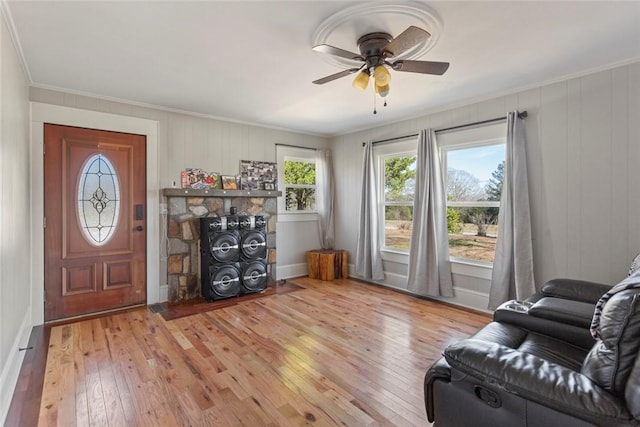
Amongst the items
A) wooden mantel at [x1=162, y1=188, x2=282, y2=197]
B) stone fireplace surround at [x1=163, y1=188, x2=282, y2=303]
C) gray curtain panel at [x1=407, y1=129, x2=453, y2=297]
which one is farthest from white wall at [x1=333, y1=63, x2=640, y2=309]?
stone fireplace surround at [x1=163, y1=188, x2=282, y2=303]

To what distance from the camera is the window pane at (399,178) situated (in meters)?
4.52

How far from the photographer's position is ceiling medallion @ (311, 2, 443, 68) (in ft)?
6.31

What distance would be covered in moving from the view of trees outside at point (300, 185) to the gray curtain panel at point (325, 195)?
10 cm

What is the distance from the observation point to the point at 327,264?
5031mm

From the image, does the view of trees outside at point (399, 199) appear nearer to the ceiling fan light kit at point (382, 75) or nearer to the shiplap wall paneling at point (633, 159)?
the shiplap wall paneling at point (633, 159)

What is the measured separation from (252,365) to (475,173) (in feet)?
10.4

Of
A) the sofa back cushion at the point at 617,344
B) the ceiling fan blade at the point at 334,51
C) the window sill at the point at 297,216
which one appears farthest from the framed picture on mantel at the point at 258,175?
the sofa back cushion at the point at 617,344

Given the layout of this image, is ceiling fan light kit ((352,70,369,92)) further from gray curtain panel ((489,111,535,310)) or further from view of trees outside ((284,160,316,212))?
view of trees outside ((284,160,316,212))

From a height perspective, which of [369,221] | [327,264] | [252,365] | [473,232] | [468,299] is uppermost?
[369,221]

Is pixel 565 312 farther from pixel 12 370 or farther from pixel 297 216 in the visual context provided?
pixel 297 216

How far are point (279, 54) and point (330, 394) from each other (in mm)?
2516

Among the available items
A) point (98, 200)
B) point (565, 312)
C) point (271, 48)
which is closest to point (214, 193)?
point (98, 200)

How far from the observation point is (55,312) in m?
3.30

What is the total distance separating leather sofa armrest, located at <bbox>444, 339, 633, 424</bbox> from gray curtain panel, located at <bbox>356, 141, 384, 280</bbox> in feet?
11.3
